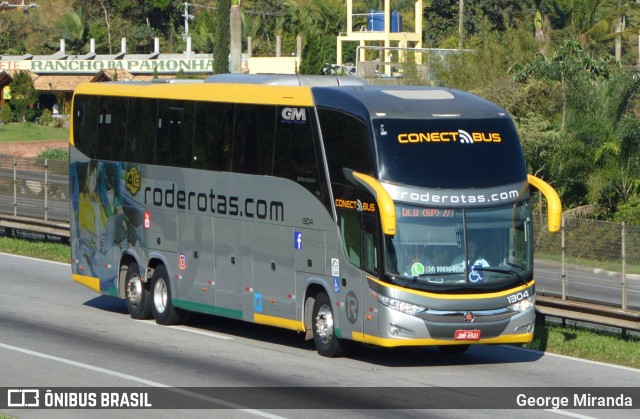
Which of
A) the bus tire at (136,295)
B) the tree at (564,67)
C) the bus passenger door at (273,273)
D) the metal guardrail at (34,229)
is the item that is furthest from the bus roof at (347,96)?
the tree at (564,67)

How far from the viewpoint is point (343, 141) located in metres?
16.5

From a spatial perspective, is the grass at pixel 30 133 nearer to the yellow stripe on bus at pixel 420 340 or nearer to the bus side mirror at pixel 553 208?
the yellow stripe on bus at pixel 420 340

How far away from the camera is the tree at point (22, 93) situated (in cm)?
7788

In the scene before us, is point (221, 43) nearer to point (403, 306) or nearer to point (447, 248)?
point (447, 248)

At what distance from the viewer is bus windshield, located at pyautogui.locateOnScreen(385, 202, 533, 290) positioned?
51.5 ft

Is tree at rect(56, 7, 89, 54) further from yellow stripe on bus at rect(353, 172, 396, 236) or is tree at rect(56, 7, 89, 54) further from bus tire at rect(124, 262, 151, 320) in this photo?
yellow stripe on bus at rect(353, 172, 396, 236)

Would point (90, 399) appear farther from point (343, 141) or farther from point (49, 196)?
point (49, 196)

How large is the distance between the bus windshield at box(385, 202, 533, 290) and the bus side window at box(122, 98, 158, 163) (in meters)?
6.34

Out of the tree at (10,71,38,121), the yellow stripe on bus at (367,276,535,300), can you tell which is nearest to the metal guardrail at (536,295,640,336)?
the yellow stripe on bus at (367,276,535,300)

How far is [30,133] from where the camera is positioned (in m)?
71.1

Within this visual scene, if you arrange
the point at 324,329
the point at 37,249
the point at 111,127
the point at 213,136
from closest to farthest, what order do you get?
the point at 324,329 → the point at 213,136 → the point at 111,127 → the point at 37,249

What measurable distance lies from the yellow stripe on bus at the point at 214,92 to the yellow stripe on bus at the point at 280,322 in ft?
10.3

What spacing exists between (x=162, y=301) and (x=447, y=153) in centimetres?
671

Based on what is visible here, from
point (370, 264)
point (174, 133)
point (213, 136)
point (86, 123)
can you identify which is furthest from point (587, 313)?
point (86, 123)
